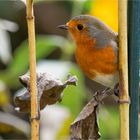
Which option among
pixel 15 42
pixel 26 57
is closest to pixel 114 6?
pixel 26 57

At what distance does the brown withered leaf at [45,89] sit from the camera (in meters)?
1.40

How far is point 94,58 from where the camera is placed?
63.5 inches

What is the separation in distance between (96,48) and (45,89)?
0.31 m

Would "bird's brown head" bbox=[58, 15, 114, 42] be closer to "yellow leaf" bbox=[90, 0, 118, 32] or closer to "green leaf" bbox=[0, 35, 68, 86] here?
"green leaf" bbox=[0, 35, 68, 86]

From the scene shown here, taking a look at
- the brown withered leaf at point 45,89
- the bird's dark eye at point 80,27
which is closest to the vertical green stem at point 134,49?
the brown withered leaf at point 45,89

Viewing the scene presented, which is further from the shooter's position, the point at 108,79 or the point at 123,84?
the point at 108,79

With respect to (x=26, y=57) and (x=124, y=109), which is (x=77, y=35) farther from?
(x=26, y=57)

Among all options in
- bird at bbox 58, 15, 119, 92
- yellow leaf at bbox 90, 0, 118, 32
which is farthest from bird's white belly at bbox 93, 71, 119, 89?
yellow leaf at bbox 90, 0, 118, 32

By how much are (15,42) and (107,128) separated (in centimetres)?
191

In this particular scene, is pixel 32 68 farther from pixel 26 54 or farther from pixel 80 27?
pixel 26 54

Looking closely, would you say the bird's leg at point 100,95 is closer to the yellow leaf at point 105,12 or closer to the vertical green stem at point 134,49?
the vertical green stem at point 134,49

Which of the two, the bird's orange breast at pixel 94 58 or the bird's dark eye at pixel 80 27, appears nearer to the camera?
the bird's orange breast at pixel 94 58

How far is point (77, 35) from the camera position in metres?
1.76

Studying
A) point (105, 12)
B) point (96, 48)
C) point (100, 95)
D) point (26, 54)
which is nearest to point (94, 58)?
point (96, 48)
